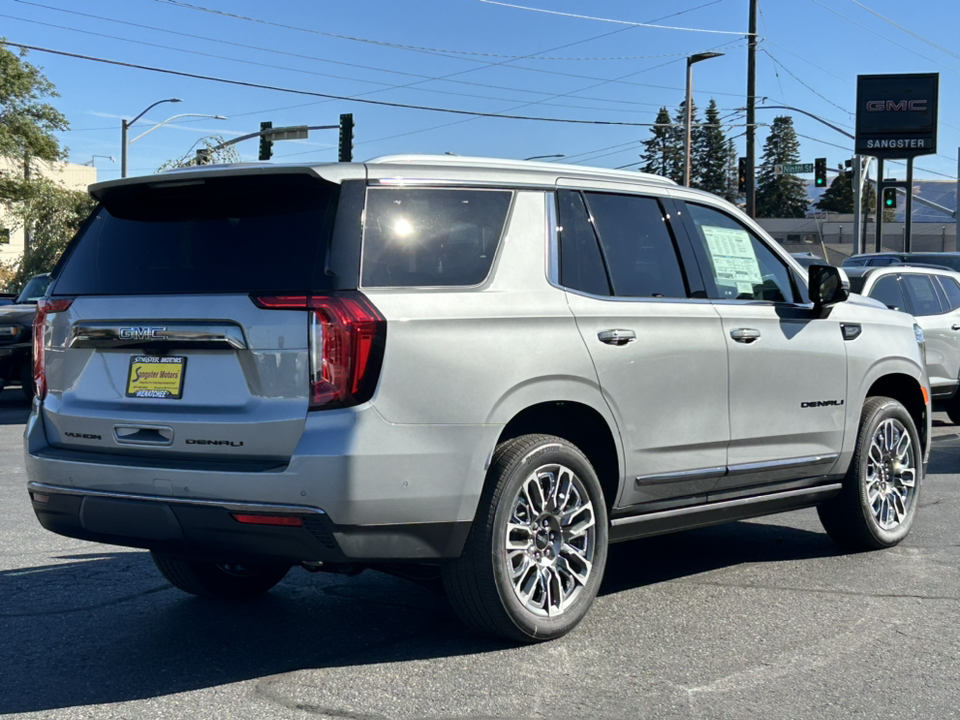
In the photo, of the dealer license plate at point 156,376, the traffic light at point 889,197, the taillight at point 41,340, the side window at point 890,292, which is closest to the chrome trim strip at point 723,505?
the dealer license plate at point 156,376

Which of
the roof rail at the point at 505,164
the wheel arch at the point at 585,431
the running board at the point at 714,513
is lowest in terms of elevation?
the running board at the point at 714,513

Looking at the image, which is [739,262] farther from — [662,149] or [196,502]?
[662,149]

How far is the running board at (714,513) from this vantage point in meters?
5.42

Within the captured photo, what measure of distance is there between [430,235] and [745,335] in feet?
6.29

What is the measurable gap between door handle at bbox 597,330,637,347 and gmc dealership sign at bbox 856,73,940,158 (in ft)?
170

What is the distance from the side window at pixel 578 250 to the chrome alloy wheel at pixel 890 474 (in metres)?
2.36

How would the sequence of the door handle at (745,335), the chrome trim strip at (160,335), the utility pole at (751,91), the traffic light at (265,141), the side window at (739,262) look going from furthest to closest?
the utility pole at (751,91) → the traffic light at (265,141) → the side window at (739,262) → the door handle at (745,335) → the chrome trim strip at (160,335)

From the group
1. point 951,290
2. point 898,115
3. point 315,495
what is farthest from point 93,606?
point 898,115

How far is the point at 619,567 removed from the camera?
21.1 feet

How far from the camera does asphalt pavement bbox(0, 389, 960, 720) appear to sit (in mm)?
4211

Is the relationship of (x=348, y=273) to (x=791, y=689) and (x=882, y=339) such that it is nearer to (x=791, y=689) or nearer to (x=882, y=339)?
(x=791, y=689)

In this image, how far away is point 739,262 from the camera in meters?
6.16

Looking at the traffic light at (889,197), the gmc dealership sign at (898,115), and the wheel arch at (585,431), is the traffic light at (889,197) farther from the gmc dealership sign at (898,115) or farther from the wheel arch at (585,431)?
the wheel arch at (585,431)

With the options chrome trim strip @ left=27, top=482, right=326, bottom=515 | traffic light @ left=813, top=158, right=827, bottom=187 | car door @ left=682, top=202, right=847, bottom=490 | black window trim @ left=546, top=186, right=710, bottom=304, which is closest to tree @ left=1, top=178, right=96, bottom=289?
traffic light @ left=813, top=158, right=827, bottom=187
